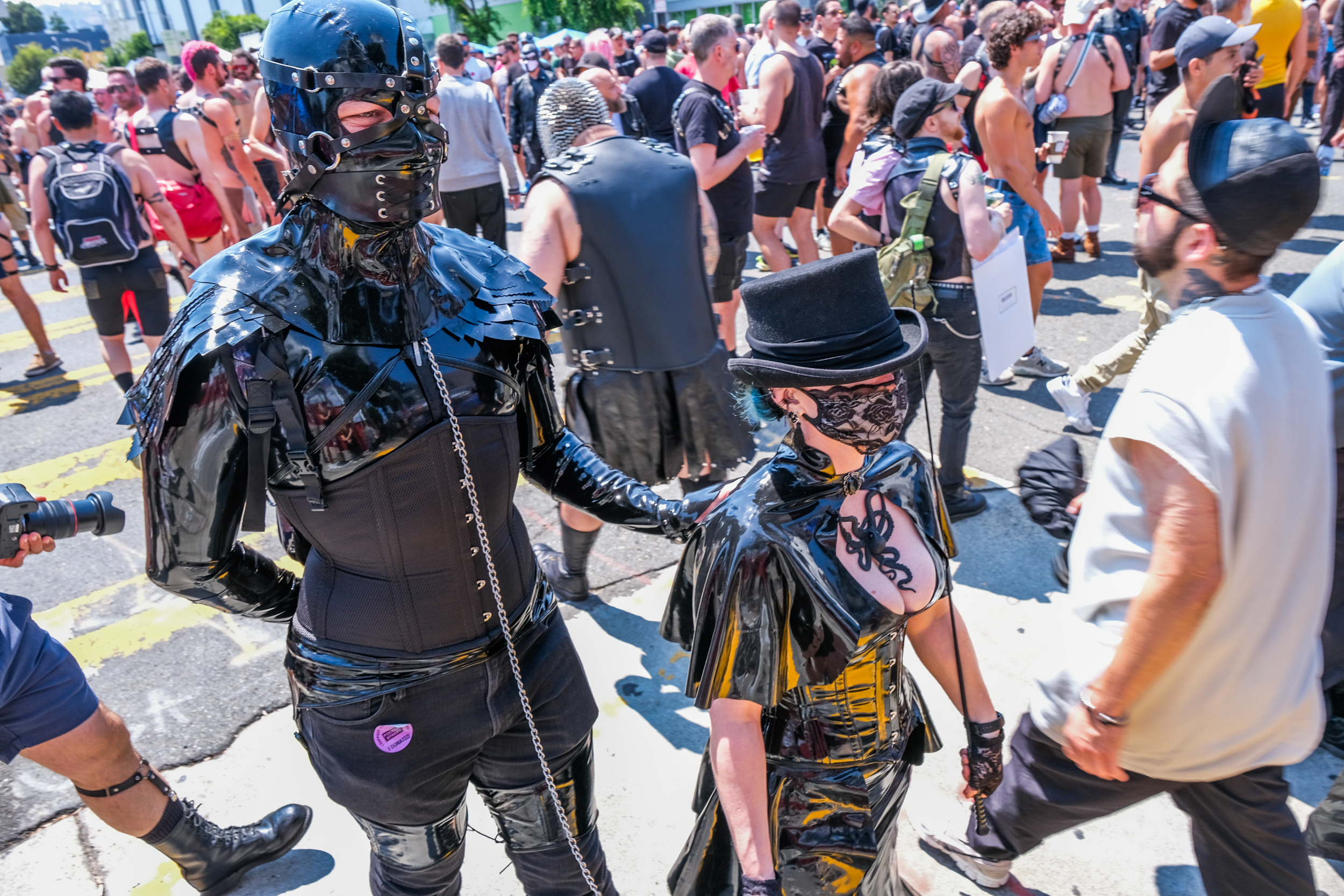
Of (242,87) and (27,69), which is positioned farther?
(27,69)

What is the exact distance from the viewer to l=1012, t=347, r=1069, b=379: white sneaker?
19.6ft

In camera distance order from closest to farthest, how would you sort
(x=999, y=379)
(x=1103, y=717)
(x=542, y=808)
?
(x=1103, y=717) < (x=542, y=808) < (x=999, y=379)

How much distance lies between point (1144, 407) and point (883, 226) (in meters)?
2.72

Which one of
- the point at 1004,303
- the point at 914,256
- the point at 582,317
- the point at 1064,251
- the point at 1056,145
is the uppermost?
the point at 582,317

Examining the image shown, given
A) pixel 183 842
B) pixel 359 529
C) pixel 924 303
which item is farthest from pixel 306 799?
pixel 924 303

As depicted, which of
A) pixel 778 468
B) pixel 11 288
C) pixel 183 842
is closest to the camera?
pixel 778 468

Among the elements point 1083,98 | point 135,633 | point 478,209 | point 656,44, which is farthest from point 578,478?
point 1083,98

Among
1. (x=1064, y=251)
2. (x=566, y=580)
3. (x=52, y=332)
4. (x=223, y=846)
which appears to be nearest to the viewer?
(x=223, y=846)

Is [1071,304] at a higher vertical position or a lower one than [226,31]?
lower

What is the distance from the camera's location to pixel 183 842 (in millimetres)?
2621

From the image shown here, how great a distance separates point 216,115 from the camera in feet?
23.3

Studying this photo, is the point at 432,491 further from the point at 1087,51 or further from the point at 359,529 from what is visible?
the point at 1087,51

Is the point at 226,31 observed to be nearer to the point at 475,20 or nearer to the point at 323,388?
the point at 475,20

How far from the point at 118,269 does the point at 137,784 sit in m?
4.38
